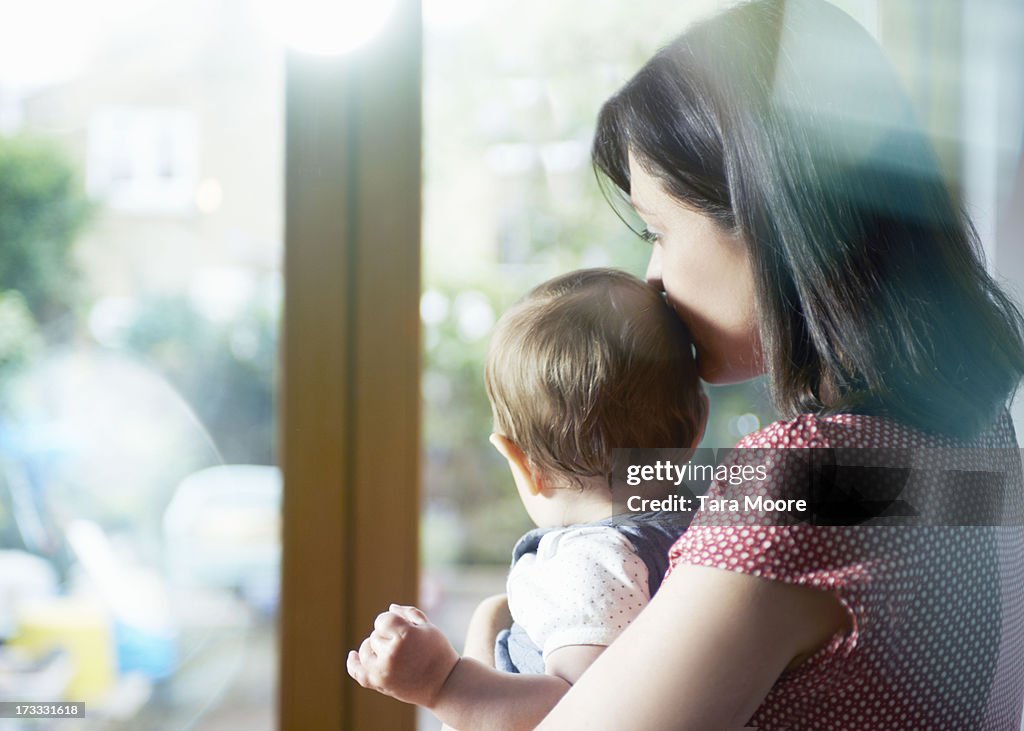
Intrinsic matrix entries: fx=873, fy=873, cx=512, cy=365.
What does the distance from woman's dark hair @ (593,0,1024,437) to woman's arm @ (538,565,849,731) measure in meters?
0.17

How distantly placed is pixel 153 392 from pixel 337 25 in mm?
566

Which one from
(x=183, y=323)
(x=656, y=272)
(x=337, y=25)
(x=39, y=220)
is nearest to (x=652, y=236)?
(x=656, y=272)

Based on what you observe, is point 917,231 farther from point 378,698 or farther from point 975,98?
point 378,698

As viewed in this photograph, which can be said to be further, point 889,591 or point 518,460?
point 518,460

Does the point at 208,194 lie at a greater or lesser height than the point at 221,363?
greater

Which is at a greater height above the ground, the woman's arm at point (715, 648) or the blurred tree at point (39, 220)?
the blurred tree at point (39, 220)

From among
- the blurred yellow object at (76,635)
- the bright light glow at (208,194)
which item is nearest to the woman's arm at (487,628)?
the blurred yellow object at (76,635)

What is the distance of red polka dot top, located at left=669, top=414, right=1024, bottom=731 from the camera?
1.94ft

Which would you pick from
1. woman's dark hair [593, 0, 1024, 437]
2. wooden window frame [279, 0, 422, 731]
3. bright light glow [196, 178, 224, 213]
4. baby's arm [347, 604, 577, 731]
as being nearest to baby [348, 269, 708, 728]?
baby's arm [347, 604, 577, 731]

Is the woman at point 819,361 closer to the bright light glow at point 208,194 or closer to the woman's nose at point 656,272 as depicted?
the woman's nose at point 656,272

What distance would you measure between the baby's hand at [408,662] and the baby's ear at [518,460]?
204 mm

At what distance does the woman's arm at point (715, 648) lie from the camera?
1.91 ft

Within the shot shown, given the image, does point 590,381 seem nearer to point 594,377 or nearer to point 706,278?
point 594,377

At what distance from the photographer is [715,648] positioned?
58 cm
